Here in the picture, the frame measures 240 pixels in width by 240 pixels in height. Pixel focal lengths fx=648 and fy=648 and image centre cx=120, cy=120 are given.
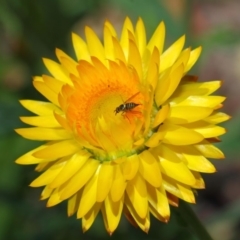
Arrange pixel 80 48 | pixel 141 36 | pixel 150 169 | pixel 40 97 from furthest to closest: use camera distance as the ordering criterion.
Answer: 1. pixel 40 97
2. pixel 80 48
3. pixel 141 36
4. pixel 150 169

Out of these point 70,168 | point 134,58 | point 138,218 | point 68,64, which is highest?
point 68,64

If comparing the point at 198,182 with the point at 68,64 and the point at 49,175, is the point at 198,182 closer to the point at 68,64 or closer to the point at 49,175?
the point at 49,175

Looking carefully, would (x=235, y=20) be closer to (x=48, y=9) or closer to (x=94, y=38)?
(x=48, y=9)

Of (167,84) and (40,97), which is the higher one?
(40,97)

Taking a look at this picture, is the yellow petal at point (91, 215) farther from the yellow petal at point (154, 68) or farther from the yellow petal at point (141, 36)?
the yellow petal at point (141, 36)

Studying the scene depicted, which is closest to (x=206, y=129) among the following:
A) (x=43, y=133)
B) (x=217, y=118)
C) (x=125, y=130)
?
(x=217, y=118)

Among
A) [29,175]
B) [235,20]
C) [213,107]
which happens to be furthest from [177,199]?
[235,20]

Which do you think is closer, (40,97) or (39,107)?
(39,107)
